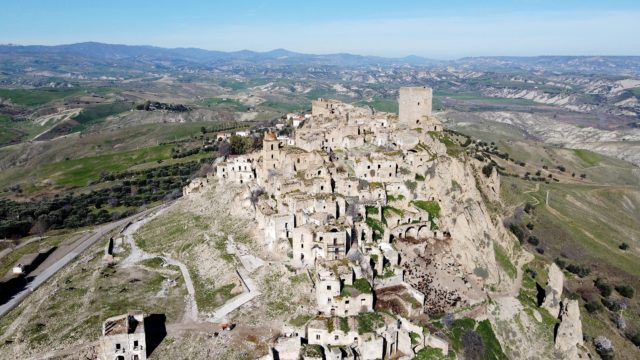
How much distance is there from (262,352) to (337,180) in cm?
2603

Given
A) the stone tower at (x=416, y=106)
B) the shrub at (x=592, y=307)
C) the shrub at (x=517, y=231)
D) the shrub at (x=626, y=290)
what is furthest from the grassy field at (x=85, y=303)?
the shrub at (x=626, y=290)

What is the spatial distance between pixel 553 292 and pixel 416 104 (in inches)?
1355

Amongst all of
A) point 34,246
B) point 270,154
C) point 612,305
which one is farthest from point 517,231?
point 34,246

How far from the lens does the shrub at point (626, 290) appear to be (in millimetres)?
89938

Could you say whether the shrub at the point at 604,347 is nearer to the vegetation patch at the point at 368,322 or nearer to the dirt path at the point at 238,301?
the vegetation patch at the point at 368,322

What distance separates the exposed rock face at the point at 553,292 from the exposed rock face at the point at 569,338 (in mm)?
2619

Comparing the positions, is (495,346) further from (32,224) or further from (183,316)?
(32,224)

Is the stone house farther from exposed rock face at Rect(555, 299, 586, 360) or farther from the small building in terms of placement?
exposed rock face at Rect(555, 299, 586, 360)

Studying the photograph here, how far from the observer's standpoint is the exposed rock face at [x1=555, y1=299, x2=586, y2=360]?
6191cm

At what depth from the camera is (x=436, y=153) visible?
239ft

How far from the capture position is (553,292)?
224 feet

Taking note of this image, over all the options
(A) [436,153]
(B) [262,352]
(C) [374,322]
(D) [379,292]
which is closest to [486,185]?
(A) [436,153]

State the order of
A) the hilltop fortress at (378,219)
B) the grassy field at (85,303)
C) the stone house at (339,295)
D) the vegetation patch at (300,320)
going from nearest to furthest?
the vegetation patch at (300,320) → the stone house at (339,295) → the hilltop fortress at (378,219) → the grassy field at (85,303)

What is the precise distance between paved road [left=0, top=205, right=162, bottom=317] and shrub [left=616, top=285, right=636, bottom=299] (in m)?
89.6
